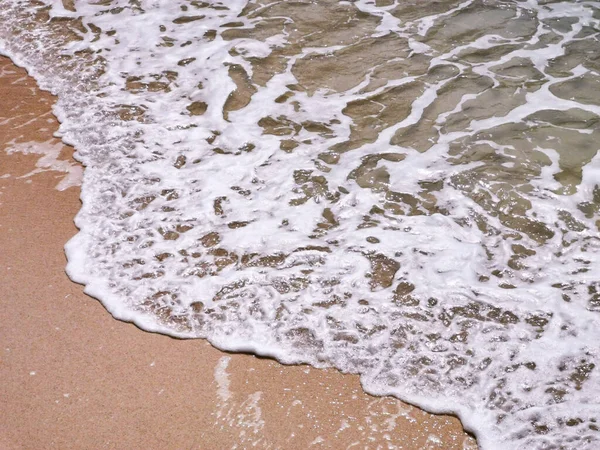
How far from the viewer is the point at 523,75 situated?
180 inches

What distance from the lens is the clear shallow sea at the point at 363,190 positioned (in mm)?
2582

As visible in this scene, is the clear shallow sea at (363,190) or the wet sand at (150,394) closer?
the wet sand at (150,394)

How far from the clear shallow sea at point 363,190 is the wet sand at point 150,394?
10 centimetres

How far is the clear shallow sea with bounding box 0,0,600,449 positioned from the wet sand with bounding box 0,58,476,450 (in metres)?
0.10

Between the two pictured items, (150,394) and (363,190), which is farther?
(363,190)

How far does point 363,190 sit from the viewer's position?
348cm

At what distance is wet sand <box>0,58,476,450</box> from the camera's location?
2283 millimetres

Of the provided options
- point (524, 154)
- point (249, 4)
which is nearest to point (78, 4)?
point (249, 4)

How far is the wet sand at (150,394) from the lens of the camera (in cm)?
228

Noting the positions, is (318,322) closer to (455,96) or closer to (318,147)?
(318,147)

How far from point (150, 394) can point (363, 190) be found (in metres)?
1.61

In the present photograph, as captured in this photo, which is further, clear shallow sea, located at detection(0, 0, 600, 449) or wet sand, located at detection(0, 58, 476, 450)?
clear shallow sea, located at detection(0, 0, 600, 449)

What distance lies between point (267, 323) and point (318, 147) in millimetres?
1442

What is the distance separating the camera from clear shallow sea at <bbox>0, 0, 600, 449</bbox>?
258cm
